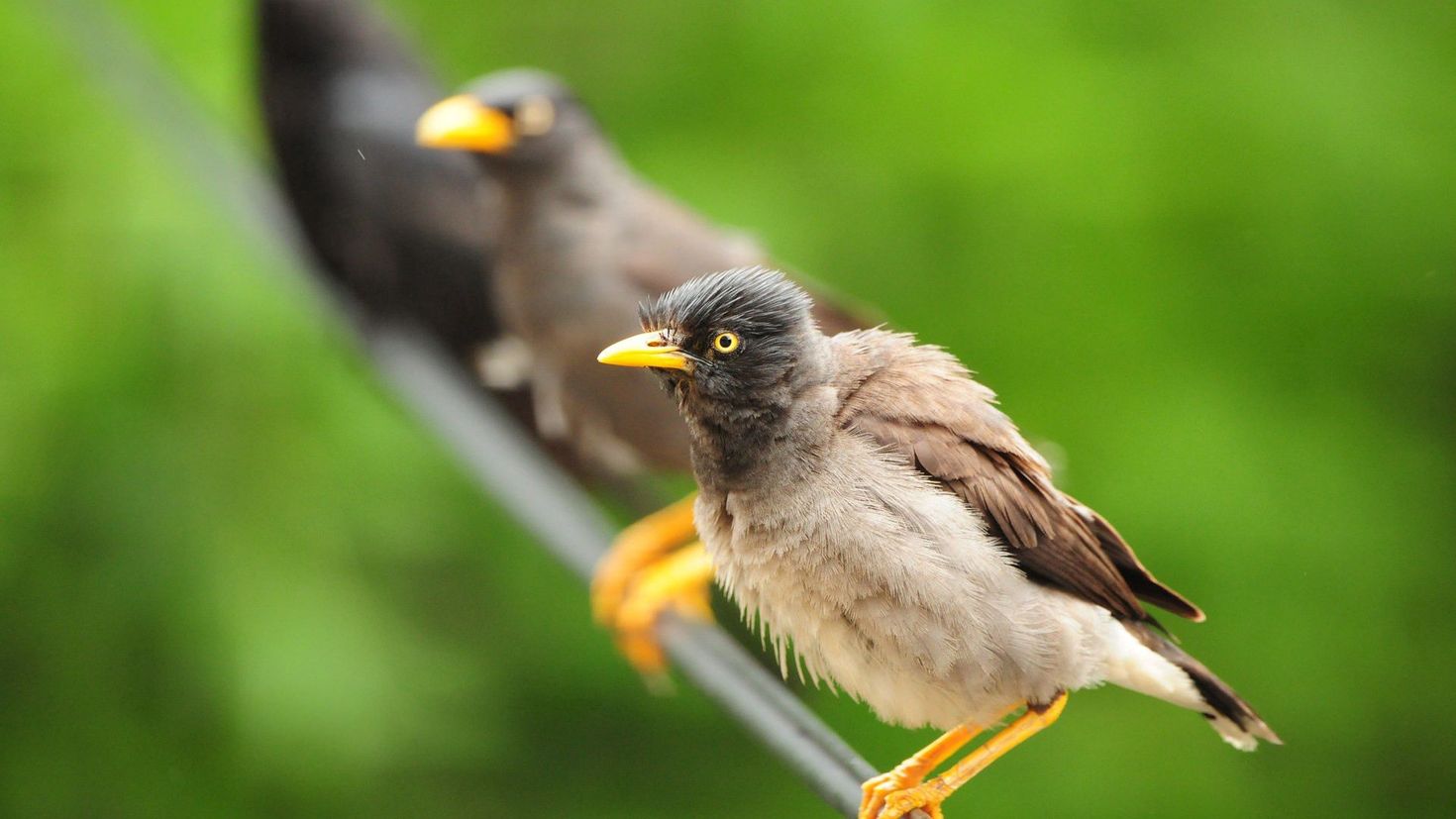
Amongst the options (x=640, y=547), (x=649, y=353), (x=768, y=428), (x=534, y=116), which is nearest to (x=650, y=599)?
(x=640, y=547)

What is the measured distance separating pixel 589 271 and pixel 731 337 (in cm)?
139

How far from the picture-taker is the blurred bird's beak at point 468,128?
281 centimetres

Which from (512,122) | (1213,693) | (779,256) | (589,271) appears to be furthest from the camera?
(779,256)

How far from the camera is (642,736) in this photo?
346 cm

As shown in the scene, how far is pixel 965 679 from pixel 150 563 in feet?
7.91

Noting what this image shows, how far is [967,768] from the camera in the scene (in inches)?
63.7

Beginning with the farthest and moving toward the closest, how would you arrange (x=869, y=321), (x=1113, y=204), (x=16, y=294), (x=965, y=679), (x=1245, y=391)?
(x=16, y=294), (x=1113, y=204), (x=1245, y=391), (x=869, y=321), (x=965, y=679)

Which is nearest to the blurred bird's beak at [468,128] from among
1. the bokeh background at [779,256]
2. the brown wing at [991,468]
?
the bokeh background at [779,256]

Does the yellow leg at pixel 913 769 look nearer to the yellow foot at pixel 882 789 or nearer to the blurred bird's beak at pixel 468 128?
the yellow foot at pixel 882 789

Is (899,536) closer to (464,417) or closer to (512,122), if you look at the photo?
(464,417)

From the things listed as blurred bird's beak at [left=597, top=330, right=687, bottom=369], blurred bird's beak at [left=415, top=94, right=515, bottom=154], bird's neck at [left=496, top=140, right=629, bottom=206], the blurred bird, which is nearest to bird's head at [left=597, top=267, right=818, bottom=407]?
blurred bird's beak at [left=597, top=330, right=687, bottom=369]

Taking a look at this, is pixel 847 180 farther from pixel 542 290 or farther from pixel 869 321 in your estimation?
pixel 869 321

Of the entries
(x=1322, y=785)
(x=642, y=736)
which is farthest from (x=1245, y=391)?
(x=642, y=736)

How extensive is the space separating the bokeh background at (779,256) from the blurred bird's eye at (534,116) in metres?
0.47
